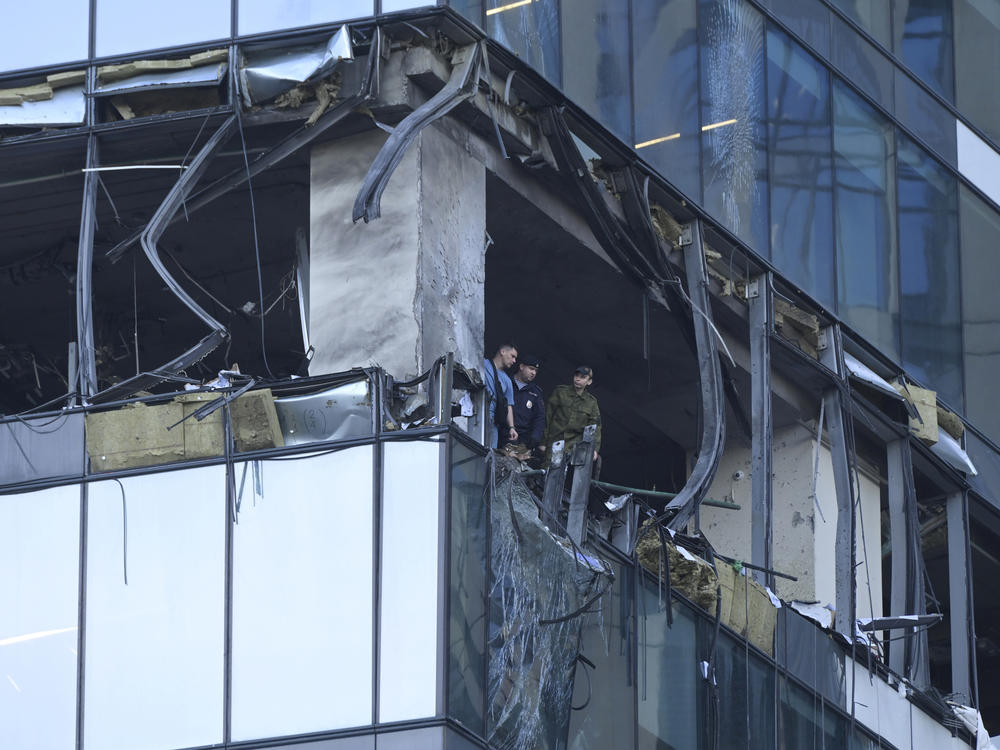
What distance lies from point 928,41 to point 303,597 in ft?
51.8

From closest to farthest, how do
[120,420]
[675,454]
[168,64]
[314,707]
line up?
1. [314,707]
2. [120,420]
3. [168,64]
4. [675,454]

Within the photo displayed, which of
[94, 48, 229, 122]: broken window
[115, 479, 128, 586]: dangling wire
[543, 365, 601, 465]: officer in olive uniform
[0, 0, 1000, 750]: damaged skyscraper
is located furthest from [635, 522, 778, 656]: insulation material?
[94, 48, 229, 122]: broken window

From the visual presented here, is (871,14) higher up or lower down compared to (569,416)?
higher up

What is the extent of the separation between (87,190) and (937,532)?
14.2 m

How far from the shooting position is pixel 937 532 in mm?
31656

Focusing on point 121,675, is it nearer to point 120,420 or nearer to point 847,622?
point 120,420

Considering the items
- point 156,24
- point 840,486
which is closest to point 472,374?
point 156,24

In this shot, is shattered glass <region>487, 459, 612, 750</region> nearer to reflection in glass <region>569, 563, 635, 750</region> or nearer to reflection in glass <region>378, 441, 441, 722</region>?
reflection in glass <region>569, 563, 635, 750</region>

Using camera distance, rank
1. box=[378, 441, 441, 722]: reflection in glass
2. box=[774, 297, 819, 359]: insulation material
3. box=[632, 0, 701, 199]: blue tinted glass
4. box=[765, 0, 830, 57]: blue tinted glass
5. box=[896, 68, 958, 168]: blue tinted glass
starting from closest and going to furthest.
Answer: box=[378, 441, 441, 722]: reflection in glass < box=[632, 0, 701, 199]: blue tinted glass < box=[774, 297, 819, 359]: insulation material < box=[765, 0, 830, 57]: blue tinted glass < box=[896, 68, 958, 168]: blue tinted glass

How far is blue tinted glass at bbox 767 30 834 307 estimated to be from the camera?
2767 cm

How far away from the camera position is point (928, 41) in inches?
1254

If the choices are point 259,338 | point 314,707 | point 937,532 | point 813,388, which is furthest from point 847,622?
point 314,707

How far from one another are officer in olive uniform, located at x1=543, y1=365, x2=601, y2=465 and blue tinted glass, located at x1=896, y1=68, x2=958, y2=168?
872 centimetres

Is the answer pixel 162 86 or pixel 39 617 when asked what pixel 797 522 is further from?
pixel 39 617
